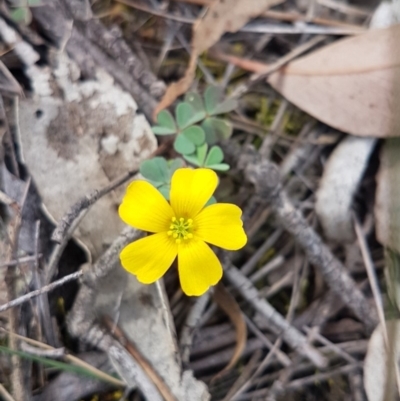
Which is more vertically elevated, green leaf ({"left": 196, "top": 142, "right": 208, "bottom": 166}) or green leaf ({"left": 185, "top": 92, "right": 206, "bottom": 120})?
green leaf ({"left": 185, "top": 92, "right": 206, "bottom": 120})

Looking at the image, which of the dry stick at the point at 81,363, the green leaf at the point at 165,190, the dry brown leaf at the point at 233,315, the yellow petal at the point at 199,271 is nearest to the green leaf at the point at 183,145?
the green leaf at the point at 165,190

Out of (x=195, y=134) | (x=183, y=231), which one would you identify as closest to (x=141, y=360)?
(x=183, y=231)

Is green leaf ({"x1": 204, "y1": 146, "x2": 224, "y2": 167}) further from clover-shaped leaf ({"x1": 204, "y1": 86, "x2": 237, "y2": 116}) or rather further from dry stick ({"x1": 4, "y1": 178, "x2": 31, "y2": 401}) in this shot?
dry stick ({"x1": 4, "y1": 178, "x2": 31, "y2": 401})

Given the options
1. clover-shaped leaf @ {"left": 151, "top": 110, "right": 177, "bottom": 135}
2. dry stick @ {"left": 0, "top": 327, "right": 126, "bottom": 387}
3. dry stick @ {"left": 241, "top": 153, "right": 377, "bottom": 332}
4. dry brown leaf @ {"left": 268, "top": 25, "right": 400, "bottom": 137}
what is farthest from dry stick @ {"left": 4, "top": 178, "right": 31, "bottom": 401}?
dry brown leaf @ {"left": 268, "top": 25, "right": 400, "bottom": 137}

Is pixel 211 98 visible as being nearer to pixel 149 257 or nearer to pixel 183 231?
pixel 183 231

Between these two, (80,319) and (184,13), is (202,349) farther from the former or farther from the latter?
(184,13)

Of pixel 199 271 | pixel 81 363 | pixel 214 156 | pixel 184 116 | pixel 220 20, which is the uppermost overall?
pixel 220 20

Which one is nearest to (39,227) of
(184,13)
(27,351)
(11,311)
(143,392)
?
(11,311)
